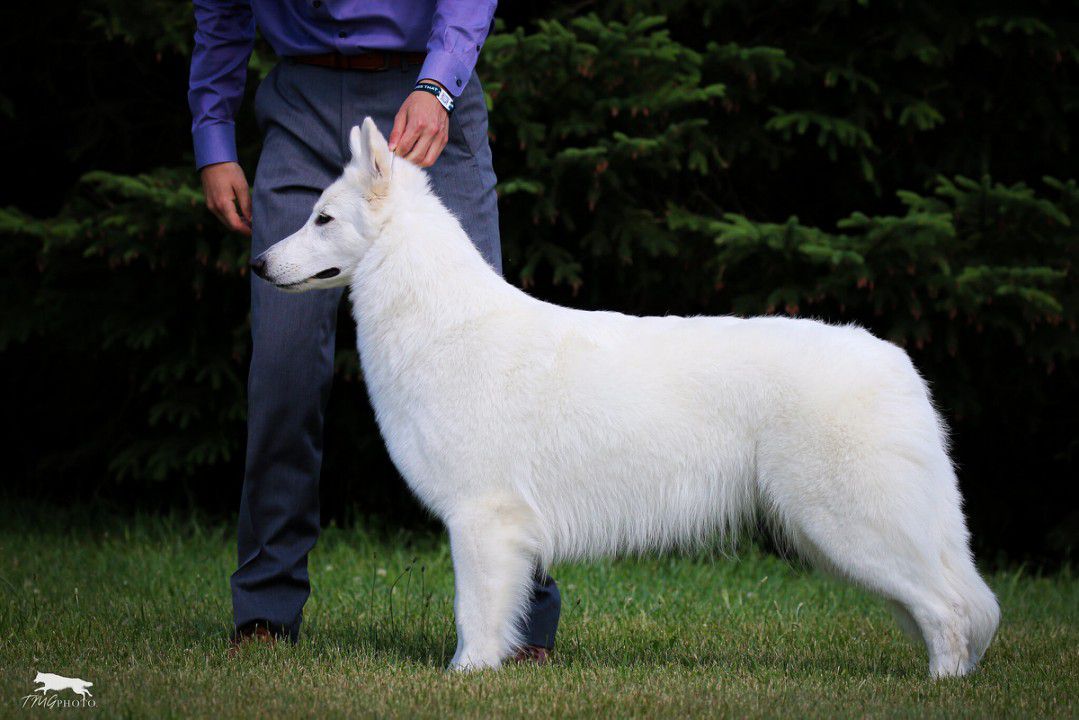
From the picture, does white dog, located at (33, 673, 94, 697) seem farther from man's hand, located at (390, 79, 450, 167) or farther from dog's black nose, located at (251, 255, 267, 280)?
man's hand, located at (390, 79, 450, 167)

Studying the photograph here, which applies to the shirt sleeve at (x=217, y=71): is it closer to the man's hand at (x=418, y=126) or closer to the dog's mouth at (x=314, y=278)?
the dog's mouth at (x=314, y=278)

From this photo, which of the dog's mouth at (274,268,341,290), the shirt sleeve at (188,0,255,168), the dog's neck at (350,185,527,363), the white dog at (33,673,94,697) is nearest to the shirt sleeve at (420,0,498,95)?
the dog's neck at (350,185,527,363)

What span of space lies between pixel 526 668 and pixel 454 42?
212 cm

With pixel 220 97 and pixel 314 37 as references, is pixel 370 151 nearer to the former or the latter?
pixel 314 37

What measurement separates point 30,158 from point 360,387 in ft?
11.2

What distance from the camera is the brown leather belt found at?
4199 millimetres

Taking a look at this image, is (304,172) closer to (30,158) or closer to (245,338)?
(245,338)

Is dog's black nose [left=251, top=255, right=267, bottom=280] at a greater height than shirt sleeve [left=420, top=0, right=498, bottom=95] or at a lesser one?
lesser

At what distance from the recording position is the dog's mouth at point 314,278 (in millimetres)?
3965

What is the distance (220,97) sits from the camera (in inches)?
177

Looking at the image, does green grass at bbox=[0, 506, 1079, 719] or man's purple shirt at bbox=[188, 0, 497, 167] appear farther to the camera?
man's purple shirt at bbox=[188, 0, 497, 167]

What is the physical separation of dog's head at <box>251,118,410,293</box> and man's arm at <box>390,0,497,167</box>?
7 cm

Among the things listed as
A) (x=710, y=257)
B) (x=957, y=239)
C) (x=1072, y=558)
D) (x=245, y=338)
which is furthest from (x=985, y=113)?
(x=245, y=338)

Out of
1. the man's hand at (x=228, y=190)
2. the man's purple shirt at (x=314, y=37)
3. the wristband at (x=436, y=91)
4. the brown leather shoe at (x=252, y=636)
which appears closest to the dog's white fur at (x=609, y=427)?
the wristband at (x=436, y=91)
